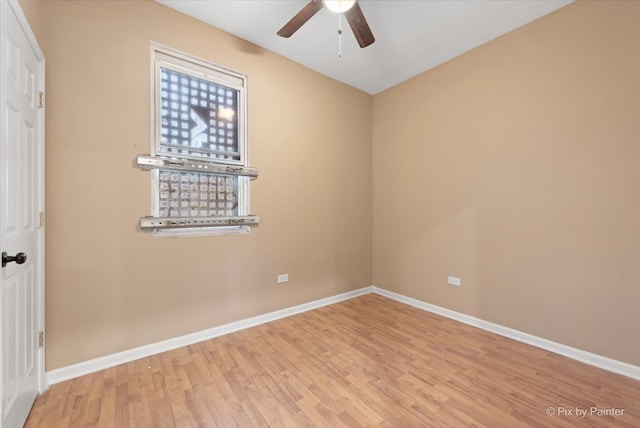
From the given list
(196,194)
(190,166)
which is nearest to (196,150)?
(190,166)

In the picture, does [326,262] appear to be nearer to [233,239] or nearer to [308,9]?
[233,239]

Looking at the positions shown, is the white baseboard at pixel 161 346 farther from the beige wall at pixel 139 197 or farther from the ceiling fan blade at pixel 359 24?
the ceiling fan blade at pixel 359 24

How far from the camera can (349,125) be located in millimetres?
3721

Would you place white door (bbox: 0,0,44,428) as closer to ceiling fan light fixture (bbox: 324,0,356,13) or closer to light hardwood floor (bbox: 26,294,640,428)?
light hardwood floor (bbox: 26,294,640,428)

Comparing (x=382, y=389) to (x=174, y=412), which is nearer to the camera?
(x=174, y=412)

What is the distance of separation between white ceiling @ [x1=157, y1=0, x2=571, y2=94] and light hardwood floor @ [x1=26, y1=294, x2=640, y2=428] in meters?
3.01

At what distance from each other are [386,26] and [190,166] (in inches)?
89.8

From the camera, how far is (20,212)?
1.46m

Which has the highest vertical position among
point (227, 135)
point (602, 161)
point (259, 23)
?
point (259, 23)

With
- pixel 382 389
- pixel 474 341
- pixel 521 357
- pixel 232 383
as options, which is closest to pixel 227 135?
pixel 232 383

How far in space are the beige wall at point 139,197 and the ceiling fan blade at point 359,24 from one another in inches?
48.6

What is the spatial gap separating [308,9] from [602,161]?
2586mm

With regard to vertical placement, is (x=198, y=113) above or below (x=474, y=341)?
above

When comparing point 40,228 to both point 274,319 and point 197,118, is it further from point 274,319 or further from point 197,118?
point 274,319
